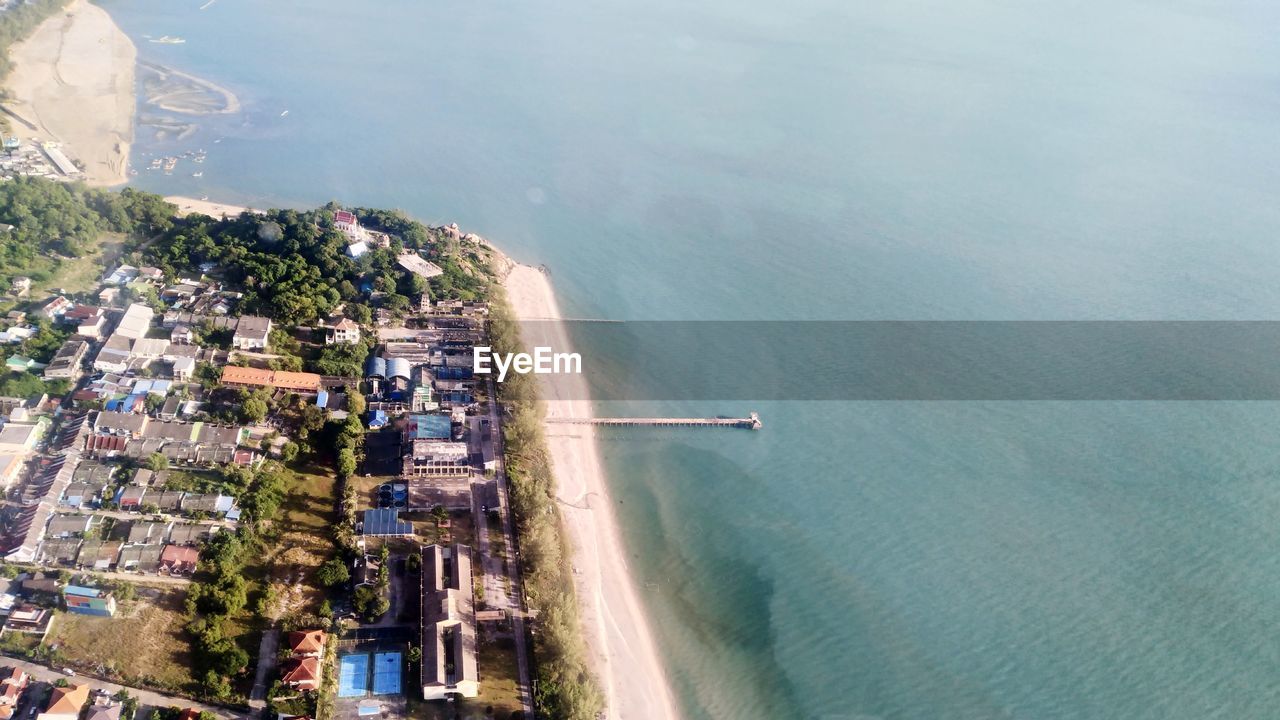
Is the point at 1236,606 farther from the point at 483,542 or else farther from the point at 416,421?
the point at 416,421

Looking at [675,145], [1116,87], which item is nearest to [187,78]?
[675,145]

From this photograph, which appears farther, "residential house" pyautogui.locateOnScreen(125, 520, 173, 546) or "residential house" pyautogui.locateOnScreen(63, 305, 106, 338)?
"residential house" pyautogui.locateOnScreen(63, 305, 106, 338)

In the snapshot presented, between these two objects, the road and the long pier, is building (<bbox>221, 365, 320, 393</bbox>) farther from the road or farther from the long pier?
the long pier

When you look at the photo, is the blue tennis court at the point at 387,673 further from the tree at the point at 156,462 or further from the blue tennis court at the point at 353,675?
the tree at the point at 156,462

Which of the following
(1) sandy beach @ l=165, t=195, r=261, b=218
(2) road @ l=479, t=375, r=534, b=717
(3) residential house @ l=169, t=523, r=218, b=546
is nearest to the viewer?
(2) road @ l=479, t=375, r=534, b=717

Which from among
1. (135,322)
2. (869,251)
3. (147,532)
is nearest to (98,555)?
(147,532)

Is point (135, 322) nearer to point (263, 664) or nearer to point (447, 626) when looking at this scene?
point (263, 664)
